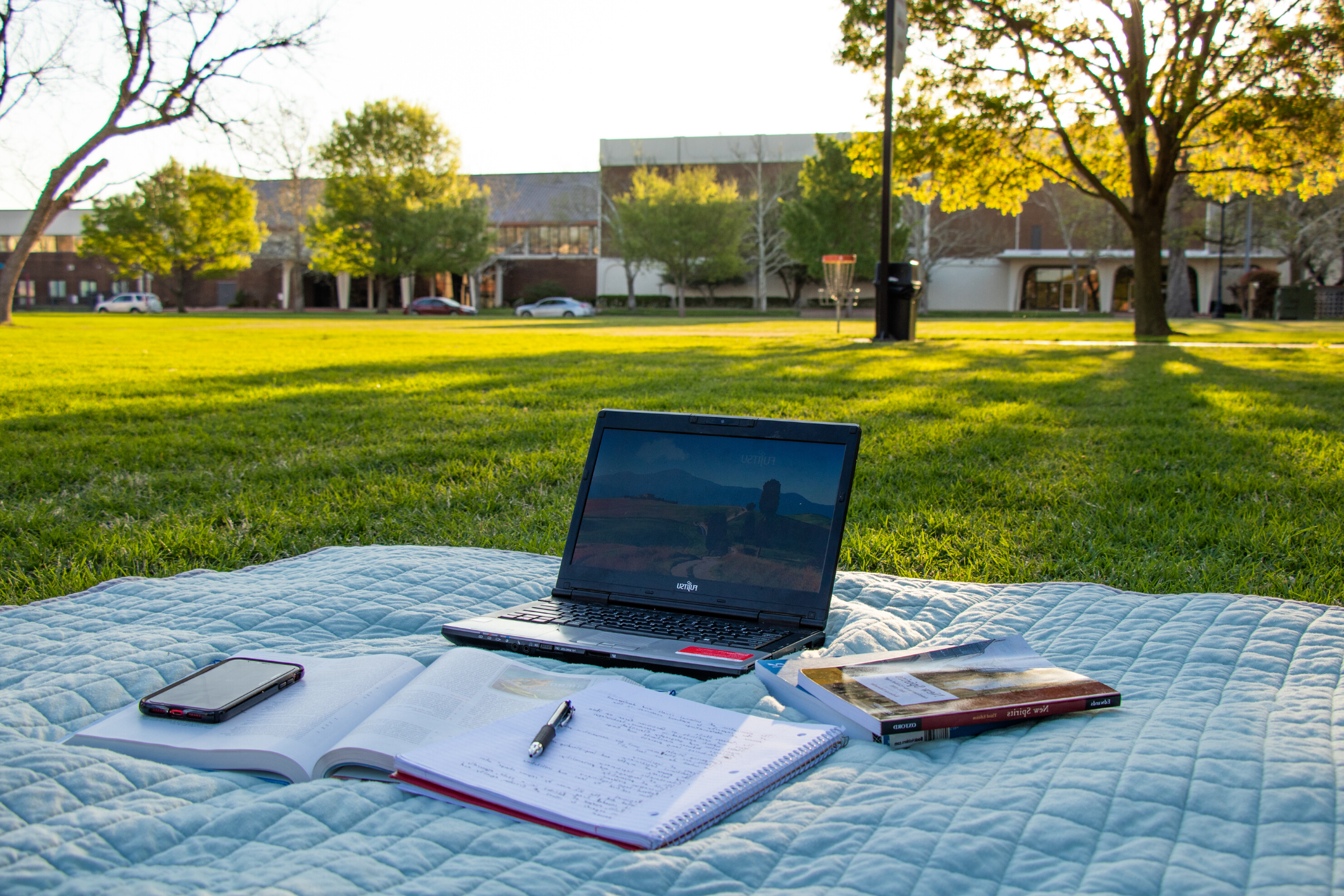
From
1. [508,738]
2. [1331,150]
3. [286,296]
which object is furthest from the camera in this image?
[286,296]

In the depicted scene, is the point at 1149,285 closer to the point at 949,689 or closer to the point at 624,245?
the point at 949,689

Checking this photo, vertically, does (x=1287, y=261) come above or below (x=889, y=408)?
above

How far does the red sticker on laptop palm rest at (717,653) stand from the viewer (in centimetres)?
211

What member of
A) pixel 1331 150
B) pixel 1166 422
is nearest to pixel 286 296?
pixel 1331 150

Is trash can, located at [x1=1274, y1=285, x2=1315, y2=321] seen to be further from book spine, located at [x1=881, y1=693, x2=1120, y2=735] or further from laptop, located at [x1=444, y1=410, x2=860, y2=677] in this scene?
book spine, located at [x1=881, y1=693, x2=1120, y2=735]

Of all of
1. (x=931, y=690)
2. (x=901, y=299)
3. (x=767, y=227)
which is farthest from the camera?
(x=767, y=227)

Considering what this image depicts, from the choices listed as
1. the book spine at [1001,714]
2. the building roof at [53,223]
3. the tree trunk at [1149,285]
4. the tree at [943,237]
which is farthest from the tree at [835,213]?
the building roof at [53,223]

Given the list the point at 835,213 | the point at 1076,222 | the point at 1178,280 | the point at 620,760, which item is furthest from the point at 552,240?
the point at 620,760

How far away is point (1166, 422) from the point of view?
6094mm

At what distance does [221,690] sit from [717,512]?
1247mm

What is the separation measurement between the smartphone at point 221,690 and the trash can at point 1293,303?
35.9 metres

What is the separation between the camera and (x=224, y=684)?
1846 mm

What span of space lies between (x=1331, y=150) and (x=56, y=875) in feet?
61.4

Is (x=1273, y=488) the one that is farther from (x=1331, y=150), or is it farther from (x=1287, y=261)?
(x=1287, y=261)
